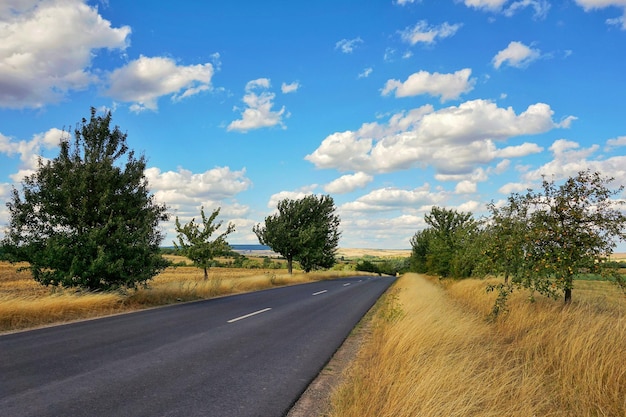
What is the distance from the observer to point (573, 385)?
17.2 ft

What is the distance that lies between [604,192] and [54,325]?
13934mm

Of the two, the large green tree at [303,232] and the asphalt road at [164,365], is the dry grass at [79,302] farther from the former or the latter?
the large green tree at [303,232]

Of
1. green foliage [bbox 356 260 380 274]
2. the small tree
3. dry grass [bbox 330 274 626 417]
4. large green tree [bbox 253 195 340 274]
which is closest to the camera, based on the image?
dry grass [bbox 330 274 626 417]

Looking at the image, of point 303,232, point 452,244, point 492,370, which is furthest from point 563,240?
point 303,232

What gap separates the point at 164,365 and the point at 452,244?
90.9ft

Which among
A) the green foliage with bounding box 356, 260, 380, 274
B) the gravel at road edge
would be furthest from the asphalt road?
the green foliage with bounding box 356, 260, 380, 274

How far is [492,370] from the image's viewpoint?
5.13 metres

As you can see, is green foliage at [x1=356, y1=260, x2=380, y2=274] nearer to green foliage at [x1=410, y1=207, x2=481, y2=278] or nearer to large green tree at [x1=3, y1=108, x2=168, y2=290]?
green foliage at [x1=410, y1=207, x2=481, y2=278]

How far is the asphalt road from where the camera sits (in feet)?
15.3

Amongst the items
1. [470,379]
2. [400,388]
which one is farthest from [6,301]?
[470,379]

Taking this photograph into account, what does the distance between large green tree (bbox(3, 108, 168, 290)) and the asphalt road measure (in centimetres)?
359

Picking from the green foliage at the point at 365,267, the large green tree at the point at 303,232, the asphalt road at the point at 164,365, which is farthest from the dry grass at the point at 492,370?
the green foliage at the point at 365,267

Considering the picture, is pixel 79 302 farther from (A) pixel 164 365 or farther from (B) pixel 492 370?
(B) pixel 492 370

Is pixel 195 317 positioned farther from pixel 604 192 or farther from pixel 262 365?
pixel 604 192
